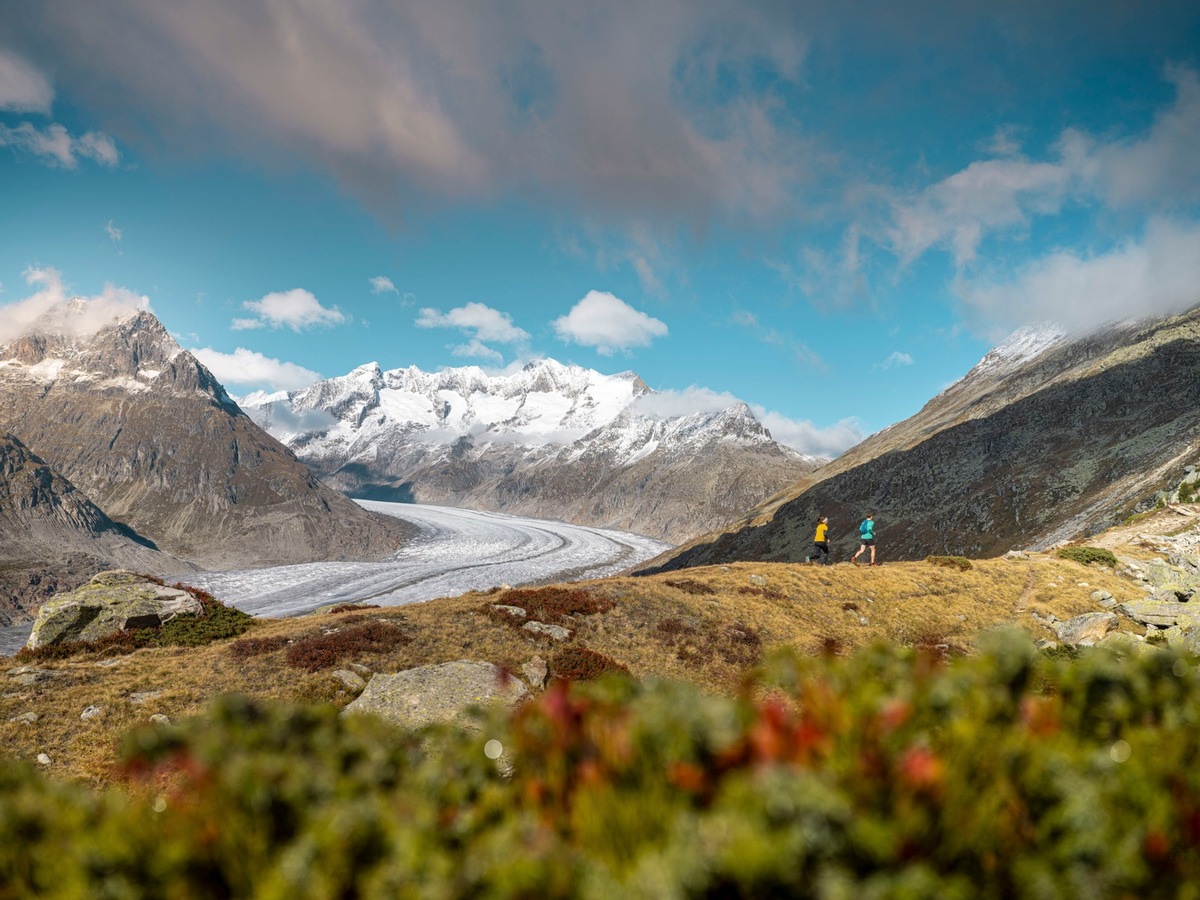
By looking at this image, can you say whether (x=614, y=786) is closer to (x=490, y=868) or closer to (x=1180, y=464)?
(x=490, y=868)

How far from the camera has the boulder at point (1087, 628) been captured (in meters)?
19.2

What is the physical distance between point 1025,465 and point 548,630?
97.0 m

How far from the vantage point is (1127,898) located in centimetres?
177

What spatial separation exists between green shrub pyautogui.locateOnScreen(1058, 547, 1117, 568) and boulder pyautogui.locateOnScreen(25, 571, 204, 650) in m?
42.6

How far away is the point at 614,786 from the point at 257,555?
207187 millimetres

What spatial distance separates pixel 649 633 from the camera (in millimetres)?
21859

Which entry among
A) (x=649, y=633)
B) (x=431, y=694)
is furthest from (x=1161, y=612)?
(x=431, y=694)

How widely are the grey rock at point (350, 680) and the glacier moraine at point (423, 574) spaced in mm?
71314

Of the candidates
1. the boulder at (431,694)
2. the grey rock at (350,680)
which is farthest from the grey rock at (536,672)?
the grey rock at (350,680)

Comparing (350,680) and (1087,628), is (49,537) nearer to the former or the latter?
(350,680)

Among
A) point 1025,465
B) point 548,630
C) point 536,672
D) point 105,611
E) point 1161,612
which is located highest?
point 1025,465

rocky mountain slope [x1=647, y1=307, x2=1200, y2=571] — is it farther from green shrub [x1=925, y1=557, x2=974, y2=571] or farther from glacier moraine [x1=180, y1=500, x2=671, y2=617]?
glacier moraine [x1=180, y1=500, x2=671, y2=617]

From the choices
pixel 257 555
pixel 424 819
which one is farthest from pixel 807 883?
pixel 257 555

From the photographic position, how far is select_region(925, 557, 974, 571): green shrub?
31.2 m
